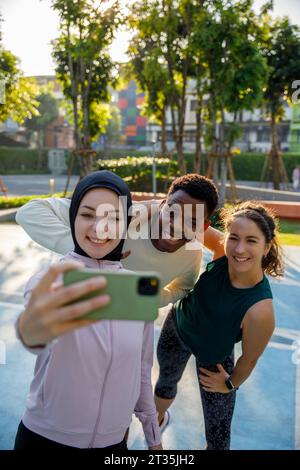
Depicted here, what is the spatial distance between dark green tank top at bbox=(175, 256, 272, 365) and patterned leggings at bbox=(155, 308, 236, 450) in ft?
0.43

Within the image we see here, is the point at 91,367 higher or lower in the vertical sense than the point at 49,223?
lower

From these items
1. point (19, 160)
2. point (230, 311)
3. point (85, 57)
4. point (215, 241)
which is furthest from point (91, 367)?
point (19, 160)

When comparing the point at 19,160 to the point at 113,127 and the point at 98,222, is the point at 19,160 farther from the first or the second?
the point at 98,222

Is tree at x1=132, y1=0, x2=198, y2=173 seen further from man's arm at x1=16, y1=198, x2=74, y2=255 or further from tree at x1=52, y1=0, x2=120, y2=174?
man's arm at x1=16, y1=198, x2=74, y2=255

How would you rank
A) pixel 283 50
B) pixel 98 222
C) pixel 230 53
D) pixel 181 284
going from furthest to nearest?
pixel 283 50
pixel 230 53
pixel 181 284
pixel 98 222

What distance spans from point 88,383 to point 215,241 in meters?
1.22

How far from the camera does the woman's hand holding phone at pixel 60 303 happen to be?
0.83 m

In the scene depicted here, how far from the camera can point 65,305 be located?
0.85 meters

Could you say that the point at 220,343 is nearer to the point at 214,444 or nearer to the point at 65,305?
the point at 214,444

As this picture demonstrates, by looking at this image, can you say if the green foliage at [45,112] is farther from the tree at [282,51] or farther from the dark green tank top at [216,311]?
the dark green tank top at [216,311]

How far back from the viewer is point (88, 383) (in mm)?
1414

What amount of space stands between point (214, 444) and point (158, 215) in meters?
1.27

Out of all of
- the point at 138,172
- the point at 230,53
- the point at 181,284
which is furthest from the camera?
the point at 138,172
